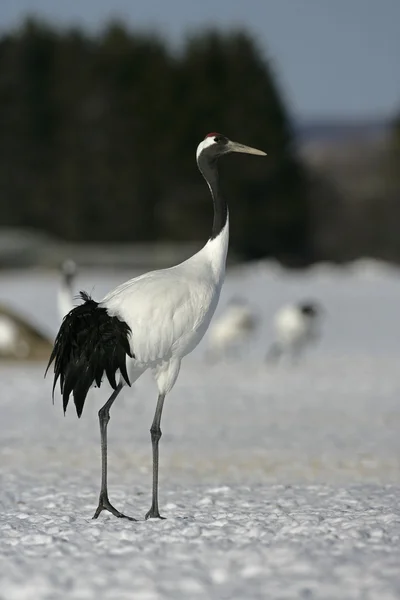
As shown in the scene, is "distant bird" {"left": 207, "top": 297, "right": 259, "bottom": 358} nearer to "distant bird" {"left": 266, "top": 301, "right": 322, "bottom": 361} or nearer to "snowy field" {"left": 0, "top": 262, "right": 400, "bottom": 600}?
"snowy field" {"left": 0, "top": 262, "right": 400, "bottom": 600}

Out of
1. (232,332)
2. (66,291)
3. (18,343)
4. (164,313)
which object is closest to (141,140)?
(232,332)

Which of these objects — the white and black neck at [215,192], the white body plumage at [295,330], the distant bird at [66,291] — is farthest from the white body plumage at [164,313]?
the white body plumage at [295,330]

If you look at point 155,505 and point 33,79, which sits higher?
point 33,79

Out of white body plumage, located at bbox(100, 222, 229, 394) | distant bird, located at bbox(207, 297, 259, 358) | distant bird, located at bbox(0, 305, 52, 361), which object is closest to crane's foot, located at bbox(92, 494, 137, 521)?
white body plumage, located at bbox(100, 222, 229, 394)

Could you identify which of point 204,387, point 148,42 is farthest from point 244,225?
point 204,387

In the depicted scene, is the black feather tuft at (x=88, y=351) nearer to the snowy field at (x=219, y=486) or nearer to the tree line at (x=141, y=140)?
the snowy field at (x=219, y=486)

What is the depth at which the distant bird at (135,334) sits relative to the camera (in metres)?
6.98

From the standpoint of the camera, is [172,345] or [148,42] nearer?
[172,345]

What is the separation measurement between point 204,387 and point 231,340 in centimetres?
465

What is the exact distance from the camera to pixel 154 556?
18.4 feet

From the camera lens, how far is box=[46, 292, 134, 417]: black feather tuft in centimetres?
697

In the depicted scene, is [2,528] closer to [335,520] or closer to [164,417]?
[335,520]

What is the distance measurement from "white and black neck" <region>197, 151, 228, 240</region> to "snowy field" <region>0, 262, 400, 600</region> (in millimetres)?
1587

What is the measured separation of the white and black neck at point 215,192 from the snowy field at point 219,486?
1587 millimetres
